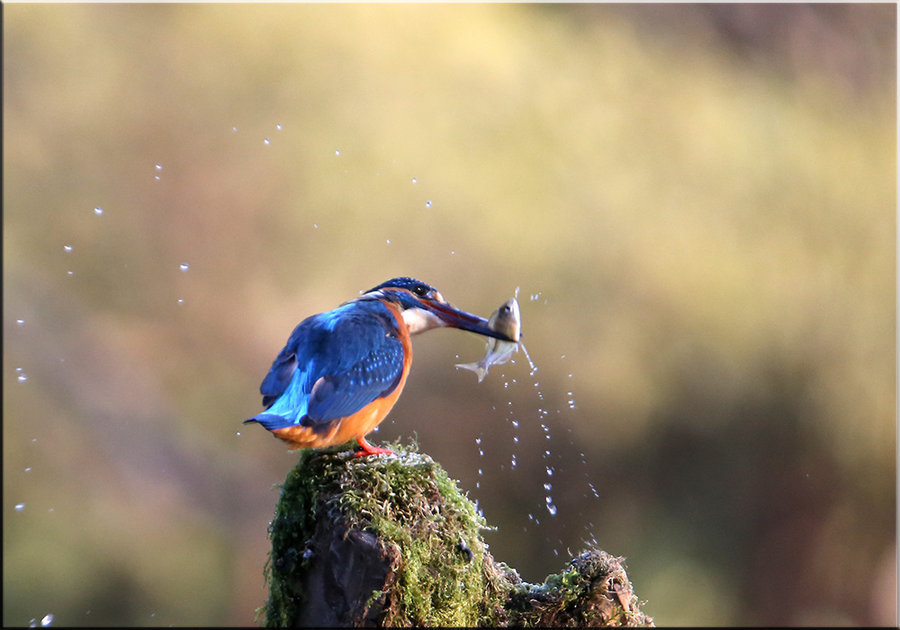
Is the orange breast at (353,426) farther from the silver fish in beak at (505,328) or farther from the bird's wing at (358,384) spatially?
the silver fish in beak at (505,328)

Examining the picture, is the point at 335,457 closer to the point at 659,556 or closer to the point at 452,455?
the point at 452,455

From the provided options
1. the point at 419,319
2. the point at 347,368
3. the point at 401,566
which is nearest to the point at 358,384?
the point at 347,368

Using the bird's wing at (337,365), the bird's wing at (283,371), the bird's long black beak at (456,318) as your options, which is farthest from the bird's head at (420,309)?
the bird's wing at (283,371)

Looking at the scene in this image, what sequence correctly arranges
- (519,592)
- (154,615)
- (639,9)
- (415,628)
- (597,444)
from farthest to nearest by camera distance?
(639,9)
(597,444)
(154,615)
(519,592)
(415,628)

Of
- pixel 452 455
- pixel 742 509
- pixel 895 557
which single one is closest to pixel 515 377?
pixel 452 455

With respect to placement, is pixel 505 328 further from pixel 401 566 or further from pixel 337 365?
pixel 401 566

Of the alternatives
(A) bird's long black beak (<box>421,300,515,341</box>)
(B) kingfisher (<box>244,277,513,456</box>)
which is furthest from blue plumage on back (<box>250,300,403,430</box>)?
(A) bird's long black beak (<box>421,300,515,341</box>)

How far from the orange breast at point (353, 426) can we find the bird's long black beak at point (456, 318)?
8 cm

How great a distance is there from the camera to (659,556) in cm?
375

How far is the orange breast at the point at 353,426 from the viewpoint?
150 centimetres

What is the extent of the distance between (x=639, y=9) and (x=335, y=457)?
Answer: 3.32 meters

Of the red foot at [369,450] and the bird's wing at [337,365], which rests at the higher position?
the bird's wing at [337,365]

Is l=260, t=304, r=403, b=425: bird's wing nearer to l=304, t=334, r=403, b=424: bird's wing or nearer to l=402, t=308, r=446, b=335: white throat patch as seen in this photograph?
l=304, t=334, r=403, b=424: bird's wing

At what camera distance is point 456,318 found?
1865mm
